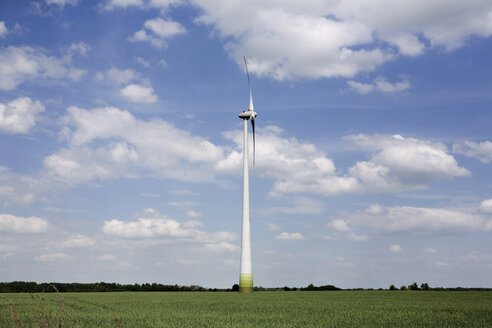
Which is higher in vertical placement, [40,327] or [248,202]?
[248,202]

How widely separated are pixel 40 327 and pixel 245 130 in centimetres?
6292

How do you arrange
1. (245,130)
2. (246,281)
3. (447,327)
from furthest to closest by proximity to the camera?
(245,130) < (246,281) < (447,327)

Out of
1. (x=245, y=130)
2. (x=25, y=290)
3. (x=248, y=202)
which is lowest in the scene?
(x=25, y=290)

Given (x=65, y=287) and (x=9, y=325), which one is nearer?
(x=9, y=325)

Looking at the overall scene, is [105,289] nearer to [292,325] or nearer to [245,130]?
[245,130]

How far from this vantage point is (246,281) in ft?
207

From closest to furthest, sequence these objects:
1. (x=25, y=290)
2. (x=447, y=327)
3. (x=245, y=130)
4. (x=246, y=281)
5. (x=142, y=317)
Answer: (x=447, y=327)
(x=142, y=317)
(x=246, y=281)
(x=245, y=130)
(x=25, y=290)

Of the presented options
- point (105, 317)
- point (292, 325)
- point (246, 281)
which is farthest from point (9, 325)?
point (246, 281)

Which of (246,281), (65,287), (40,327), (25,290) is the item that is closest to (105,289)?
(65,287)

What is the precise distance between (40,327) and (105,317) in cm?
1783

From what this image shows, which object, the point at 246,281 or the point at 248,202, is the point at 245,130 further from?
the point at 246,281

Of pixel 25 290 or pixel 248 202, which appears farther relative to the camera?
pixel 25 290

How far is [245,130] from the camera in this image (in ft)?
231

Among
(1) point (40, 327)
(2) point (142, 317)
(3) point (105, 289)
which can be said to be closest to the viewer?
(1) point (40, 327)
